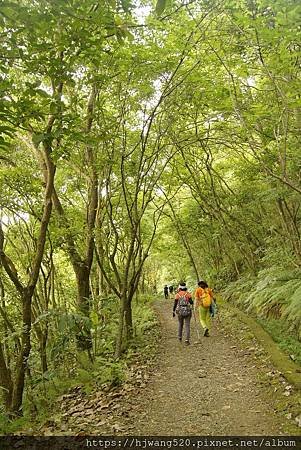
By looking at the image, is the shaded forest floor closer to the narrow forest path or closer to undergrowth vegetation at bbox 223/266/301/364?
the narrow forest path

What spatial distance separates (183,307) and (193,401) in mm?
4578

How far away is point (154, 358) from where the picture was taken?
9.96 meters

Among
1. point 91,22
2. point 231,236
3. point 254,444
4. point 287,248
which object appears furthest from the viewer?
point 231,236

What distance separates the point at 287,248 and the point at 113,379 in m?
7.86

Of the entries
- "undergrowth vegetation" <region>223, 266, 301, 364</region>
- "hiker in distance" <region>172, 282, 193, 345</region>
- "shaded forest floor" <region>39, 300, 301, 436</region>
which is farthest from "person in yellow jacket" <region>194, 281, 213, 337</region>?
"shaded forest floor" <region>39, 300, 301, 436</region>

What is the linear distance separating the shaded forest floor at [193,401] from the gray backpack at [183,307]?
1.39 meters

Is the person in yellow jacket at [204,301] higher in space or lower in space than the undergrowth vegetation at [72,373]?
higher

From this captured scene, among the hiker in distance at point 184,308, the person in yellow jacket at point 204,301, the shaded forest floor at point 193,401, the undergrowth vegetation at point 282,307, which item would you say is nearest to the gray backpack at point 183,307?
the hiker in distance at point 184,308

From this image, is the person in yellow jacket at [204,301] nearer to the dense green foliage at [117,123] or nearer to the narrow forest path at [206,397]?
the narrow forest path at [206,397]

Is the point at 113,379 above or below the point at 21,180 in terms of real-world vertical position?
below

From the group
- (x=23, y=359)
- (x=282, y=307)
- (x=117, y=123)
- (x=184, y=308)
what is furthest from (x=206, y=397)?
(x=117, y=123)

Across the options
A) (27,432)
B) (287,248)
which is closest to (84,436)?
(27,432)

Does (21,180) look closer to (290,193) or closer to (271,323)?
(290,193)

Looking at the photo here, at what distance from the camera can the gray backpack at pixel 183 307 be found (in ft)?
37.2
